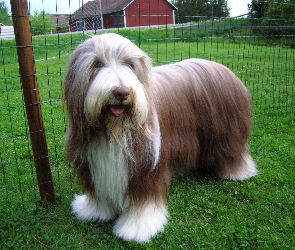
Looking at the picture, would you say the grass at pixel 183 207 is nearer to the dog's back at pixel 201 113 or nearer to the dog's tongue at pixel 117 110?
the dog's back at pixel 201 113

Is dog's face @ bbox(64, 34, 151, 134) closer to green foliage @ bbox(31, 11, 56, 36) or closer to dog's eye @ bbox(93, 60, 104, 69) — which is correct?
dog's eye @ bbox(93, 60, 104, 69)

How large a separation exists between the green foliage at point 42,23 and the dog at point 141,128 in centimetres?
96

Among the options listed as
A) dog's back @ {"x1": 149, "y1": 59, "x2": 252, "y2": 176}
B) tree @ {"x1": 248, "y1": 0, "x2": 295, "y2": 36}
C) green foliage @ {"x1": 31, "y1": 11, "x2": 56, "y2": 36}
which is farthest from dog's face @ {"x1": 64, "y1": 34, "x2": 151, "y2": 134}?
tree @ {"x1": 248, "y1": 0, "x2": 295, "y2": 36}

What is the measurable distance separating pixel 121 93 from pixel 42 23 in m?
1.72

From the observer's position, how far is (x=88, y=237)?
2.88 meters

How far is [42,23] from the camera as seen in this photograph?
331 cm

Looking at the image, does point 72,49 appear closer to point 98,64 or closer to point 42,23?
point 42,23

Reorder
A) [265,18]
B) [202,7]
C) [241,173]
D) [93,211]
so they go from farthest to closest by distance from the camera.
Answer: [265,18] → [202,7] → [241,173] → [93,211]

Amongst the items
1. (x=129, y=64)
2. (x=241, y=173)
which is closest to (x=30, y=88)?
(x=129, y=64)

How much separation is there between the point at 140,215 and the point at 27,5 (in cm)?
188

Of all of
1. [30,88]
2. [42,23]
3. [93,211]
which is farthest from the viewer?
[42,23]

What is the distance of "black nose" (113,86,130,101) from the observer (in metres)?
2.04

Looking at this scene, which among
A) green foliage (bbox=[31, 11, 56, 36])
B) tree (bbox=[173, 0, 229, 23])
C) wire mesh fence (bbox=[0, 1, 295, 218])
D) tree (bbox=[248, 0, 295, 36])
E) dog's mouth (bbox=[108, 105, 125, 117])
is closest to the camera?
dog's mouth (bbox=[108, 105, 125, 117])

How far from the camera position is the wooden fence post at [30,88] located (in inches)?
104
